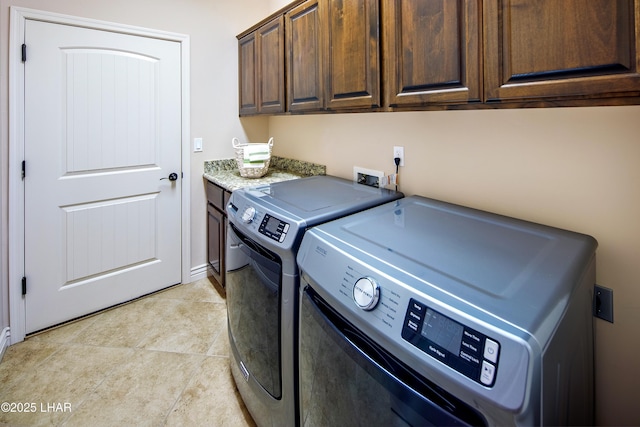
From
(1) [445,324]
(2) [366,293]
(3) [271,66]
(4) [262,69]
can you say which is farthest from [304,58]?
(1) [445,324]

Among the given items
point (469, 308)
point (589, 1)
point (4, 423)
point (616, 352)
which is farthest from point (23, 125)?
point (616, 352)

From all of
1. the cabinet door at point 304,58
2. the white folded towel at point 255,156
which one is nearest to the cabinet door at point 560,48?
the cabinet door at point 304,58

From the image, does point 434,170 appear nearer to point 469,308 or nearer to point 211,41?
point 469,308

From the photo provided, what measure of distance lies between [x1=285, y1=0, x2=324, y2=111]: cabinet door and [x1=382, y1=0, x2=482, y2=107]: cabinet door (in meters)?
0.52

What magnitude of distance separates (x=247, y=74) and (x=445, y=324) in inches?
101

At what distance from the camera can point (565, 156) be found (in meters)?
1.14

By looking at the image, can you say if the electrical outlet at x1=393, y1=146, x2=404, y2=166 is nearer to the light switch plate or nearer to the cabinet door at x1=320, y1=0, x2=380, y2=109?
the cabinet door at x1=320, y1=0, x2=380, y2=109

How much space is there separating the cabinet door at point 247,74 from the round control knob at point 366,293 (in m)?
2.08

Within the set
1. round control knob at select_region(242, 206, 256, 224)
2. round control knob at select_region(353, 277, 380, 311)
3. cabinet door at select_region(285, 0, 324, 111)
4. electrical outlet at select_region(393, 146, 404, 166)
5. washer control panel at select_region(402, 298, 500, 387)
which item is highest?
cabinet door at select_region(285, 0, 324, 111)

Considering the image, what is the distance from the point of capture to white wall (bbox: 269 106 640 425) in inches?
40.4

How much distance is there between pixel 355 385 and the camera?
0.84 metres

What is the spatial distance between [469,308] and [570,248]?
563mm

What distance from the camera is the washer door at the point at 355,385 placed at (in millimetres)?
651

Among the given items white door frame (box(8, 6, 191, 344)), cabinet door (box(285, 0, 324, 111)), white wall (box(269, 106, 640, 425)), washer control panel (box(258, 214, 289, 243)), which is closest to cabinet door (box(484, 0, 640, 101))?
white wall (box(269, 106, 640, 425))
